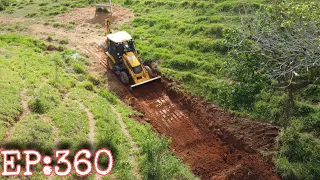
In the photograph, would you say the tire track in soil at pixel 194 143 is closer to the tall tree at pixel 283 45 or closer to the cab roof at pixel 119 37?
the tall tree at pixel 283 45

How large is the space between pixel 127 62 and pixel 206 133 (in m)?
6.49

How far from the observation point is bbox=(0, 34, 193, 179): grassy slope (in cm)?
1355

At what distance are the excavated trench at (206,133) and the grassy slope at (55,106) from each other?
0.99 metres

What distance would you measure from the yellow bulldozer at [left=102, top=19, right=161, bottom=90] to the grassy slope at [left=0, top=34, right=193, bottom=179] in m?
1.61

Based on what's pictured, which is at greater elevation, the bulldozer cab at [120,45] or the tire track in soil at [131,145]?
the bulldozer cab at [120,45]

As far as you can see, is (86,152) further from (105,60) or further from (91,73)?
(105,60)

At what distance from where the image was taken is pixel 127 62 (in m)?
19.8

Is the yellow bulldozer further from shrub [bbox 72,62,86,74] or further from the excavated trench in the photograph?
shrub [bbox 72,62,86,74]

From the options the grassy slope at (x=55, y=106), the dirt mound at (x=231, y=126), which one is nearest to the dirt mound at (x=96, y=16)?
the grassy slope at (x=55, y=106)

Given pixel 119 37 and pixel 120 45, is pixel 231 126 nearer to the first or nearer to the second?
pixel 120 45

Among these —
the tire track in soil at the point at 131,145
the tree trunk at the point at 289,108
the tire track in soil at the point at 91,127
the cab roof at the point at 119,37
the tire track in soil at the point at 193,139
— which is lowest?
the tire track in soil at the point at 193,139

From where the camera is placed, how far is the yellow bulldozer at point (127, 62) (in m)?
19.6

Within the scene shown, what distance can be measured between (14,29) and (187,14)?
46.1ft

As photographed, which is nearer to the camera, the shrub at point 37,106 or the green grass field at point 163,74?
the green grass field at point 163,74
